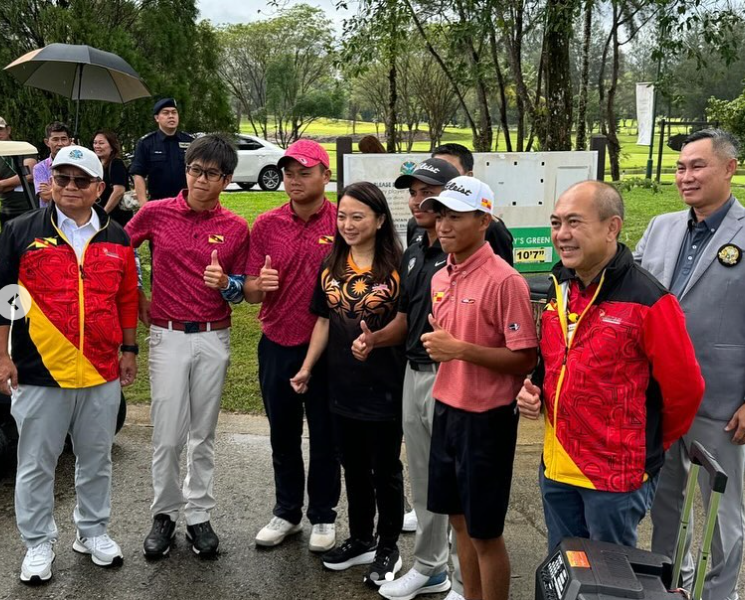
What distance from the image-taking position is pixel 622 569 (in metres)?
2.34

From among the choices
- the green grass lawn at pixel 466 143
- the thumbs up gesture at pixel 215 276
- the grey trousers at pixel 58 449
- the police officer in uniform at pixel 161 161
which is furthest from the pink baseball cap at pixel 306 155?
the green grass lawn at pixel 466 143

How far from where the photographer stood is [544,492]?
290cm

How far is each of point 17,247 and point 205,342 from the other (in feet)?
3.18

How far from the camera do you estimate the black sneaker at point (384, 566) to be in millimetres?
3678

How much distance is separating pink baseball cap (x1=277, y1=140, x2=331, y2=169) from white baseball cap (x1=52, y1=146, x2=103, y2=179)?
0.87m

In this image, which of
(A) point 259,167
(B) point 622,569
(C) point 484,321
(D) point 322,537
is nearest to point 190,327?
(D) point 322,537

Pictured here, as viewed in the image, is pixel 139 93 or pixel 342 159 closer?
pixel 342 159

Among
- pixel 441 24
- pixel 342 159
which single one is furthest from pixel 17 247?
pixel 441 24

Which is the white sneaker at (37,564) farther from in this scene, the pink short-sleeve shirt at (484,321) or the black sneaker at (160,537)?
the pink short-sleeve shirt at (484,321)

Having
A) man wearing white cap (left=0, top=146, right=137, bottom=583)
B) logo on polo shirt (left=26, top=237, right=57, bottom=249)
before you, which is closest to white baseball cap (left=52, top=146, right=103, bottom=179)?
man wearing white cap (left=0, top=146, right=137, bottom=583)

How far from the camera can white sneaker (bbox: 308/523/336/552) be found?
397 centimetres

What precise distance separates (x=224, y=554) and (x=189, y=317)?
1226 millimetres

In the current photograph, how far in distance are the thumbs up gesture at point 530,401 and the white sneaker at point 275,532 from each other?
72.0 inches

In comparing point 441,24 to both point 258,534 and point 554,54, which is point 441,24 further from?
point 258,534
